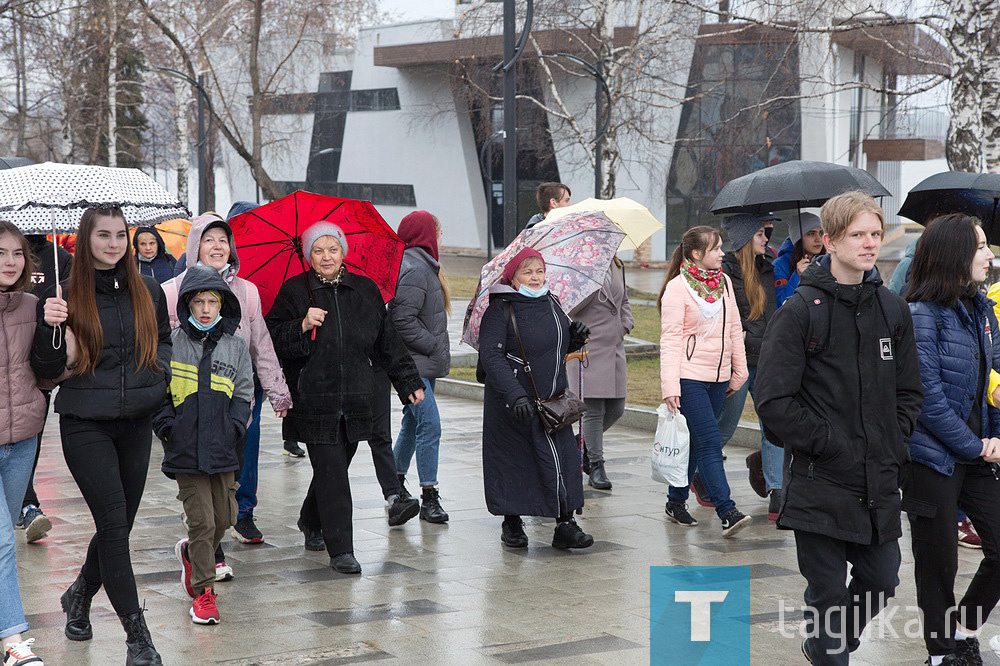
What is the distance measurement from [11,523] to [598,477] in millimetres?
4814

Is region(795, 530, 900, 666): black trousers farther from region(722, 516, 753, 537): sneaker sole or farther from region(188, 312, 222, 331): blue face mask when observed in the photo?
region(188, 312, 222, 331): blue face mask

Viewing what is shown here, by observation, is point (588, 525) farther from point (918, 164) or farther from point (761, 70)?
point (918, 164)

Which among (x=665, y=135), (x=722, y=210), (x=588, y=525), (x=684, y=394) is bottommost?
(x=588, y=525)

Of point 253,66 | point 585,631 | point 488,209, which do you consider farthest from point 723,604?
point 488,209

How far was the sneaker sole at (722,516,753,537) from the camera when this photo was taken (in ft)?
23.2

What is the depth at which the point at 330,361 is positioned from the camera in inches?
253

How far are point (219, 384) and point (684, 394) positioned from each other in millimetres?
3043

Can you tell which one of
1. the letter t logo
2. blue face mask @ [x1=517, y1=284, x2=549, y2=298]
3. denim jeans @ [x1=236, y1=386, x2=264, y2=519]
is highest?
blue face mask @ [x1=517, y1=284, x2=549, y2=298]

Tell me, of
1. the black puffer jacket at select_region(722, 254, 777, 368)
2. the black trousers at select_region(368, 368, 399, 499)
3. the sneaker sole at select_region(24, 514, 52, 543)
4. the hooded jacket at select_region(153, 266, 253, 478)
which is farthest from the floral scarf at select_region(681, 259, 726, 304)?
the sneaker sole at select_region(24, 514, 52, 543)

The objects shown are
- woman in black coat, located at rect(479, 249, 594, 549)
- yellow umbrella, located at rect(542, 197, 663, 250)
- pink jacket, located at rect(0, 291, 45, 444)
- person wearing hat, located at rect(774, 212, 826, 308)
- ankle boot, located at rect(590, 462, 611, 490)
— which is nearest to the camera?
pink jacket, located at rect(0, 291, 45, 444)

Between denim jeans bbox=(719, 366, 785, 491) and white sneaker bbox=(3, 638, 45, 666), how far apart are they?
4.45 metres

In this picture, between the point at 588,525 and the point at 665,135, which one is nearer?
the point at 588,525

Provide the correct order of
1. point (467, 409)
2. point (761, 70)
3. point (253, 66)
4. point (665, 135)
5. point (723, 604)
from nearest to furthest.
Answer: point (723, 604)
point (467, 409)
point (253, 66)
point (761, 70)
point (665, 135)

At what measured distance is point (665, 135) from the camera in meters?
37.2
